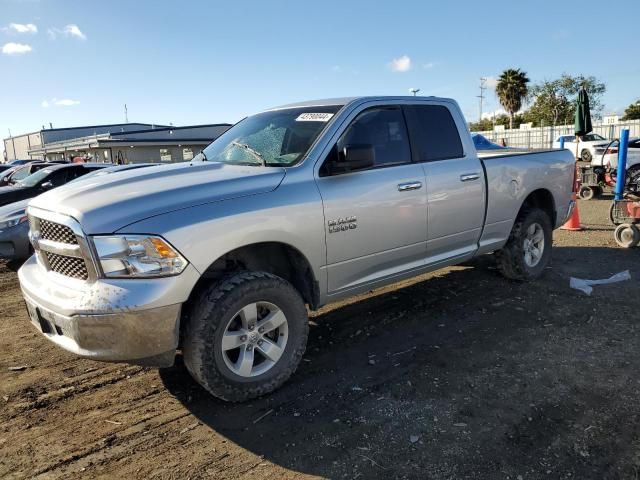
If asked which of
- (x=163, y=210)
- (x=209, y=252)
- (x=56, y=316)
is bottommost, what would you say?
(x=56, y=316)

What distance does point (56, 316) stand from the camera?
290 centimetres

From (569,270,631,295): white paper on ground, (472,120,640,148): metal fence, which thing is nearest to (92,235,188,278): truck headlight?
(569,270,631,295): white paper on ground

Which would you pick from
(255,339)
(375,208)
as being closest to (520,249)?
(375,208)

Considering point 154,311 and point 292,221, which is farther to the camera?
point 292,221

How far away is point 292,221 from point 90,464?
1.90m

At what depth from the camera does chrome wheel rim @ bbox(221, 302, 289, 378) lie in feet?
10.5

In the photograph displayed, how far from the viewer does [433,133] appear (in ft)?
15.1

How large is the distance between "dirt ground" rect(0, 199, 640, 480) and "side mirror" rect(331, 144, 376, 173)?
61.4 inches

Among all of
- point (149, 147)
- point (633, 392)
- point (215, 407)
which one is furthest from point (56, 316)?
point (149, 147)

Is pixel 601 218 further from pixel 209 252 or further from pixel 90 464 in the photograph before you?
pixel 90 464

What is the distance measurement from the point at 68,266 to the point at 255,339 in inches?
50.8

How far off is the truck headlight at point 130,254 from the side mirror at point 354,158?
4.84 ft

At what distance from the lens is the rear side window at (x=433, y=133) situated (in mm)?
4430

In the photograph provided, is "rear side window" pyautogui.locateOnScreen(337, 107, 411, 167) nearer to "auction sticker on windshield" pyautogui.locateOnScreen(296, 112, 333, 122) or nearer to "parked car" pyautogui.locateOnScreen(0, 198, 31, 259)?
"auction sticker on windshield" pyautogui.locateOnScreen(296, 112, 333, 122)
